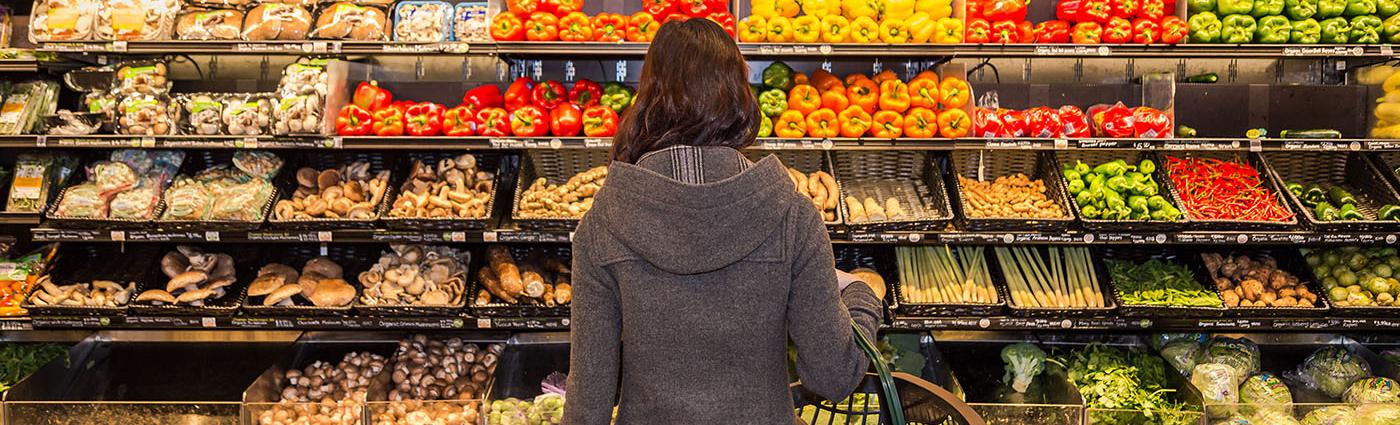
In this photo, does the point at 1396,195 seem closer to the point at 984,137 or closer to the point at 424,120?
the point at 984,137

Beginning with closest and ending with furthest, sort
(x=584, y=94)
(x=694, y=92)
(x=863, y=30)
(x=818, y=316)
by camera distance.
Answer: (x=694, y=92)
(x=818, y=316)
(x=863, y=30)
(x=584, y=94)

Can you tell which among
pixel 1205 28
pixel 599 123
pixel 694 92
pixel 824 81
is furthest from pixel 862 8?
pixel 694 92

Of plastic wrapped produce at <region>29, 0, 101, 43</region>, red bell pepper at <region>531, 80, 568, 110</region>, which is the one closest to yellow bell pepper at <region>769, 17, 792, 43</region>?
red bell pepper at <region>531, 80, 568, 110</region>

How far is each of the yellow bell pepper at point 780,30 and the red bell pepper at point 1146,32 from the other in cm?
140

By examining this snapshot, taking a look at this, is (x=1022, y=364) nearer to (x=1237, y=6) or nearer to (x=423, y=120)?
(x=1237, y=6)

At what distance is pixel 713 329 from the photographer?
2.03 m

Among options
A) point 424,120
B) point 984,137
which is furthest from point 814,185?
point 424,120

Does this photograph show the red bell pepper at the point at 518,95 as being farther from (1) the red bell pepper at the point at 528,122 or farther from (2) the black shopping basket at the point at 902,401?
(2) the black shopping basket at the point at 902,401

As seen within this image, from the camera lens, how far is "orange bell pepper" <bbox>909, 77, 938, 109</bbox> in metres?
4.00

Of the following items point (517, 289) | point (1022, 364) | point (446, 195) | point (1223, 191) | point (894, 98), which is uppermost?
point (894, 98)

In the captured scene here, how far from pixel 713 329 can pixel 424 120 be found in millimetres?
2333

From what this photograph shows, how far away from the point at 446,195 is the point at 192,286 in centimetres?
112

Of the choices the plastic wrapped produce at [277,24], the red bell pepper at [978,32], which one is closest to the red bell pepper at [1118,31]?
the red bell pepper at [978,32]

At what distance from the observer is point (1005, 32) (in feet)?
13.1
